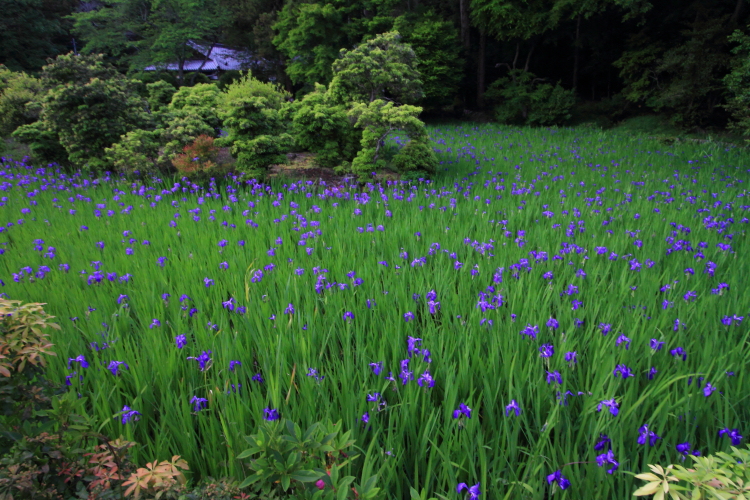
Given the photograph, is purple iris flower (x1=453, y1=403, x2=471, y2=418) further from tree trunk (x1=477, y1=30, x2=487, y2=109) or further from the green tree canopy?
tree trunk (x1=477, y1=30, x2=487, y2=109)

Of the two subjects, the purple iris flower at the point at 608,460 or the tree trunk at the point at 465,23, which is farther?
the tree trunk at the point at 465,23

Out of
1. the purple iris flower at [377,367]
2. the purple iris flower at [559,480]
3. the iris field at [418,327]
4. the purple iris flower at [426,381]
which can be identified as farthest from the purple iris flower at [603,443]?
the purple iris flower at [377,367]

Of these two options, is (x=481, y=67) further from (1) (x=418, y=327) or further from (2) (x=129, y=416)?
(2) (x=129, y=416)

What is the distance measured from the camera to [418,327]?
243cm

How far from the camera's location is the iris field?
1571 millimetres

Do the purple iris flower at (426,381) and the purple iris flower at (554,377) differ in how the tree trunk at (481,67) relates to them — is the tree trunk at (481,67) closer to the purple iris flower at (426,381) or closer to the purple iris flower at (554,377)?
the purple iris flower at (554,377)

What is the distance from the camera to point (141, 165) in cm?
639

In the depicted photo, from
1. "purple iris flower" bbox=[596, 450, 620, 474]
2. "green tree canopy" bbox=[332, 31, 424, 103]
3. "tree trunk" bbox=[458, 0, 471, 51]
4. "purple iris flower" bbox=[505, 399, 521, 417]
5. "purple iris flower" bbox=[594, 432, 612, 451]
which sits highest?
"tree trunk" bbox=[458, 0, 471, 51]

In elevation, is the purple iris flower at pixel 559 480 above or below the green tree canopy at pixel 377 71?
below

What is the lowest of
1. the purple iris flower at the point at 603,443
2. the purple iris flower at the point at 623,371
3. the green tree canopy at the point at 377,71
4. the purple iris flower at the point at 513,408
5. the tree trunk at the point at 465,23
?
the purple iris flower at the point at 603,443

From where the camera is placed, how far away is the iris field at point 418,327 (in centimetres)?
157

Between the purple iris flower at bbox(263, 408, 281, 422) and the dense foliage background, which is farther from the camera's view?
the dense foliage background

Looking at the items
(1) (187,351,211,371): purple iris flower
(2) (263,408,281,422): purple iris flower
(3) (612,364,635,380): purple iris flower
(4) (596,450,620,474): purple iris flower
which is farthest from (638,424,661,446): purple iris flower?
(1) (187,351,211,371): purple iris flower

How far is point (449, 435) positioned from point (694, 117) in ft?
47.6
